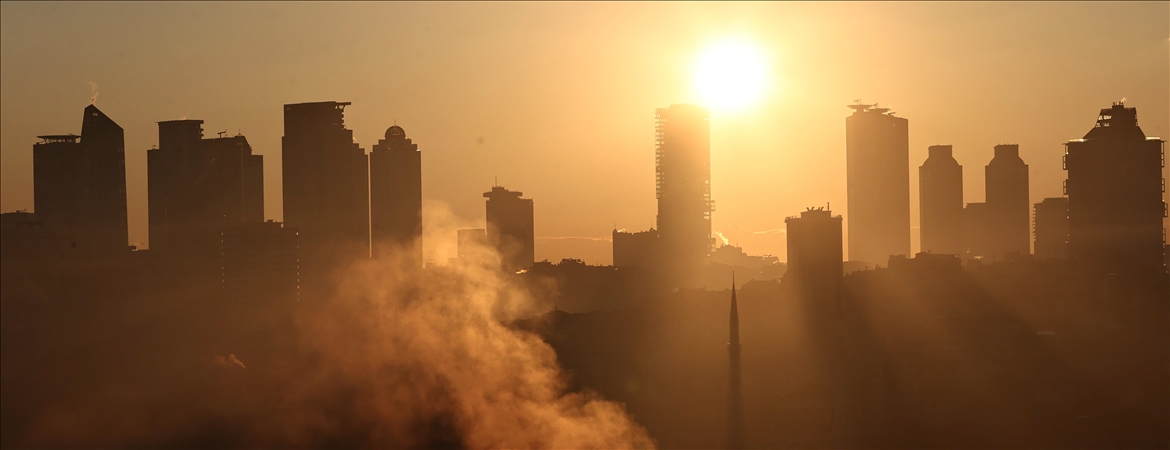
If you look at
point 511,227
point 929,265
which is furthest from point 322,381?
point 511,227

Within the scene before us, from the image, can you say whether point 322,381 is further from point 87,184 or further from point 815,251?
point 815,251

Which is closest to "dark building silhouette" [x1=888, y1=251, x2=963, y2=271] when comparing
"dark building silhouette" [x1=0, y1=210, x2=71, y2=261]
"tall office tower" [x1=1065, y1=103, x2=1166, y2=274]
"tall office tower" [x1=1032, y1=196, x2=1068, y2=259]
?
"tall office tower" [x1=1065, y1=103, x2=1166, y2=274]

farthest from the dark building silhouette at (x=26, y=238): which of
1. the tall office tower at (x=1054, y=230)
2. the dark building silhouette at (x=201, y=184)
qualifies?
the tall office tower at (x=1054, y=230)

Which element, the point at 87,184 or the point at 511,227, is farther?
the point at 511,227

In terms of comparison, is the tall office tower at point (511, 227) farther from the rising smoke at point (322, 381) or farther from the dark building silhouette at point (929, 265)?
the rising smoke at point (322, 381)

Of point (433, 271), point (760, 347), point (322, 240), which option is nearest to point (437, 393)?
point (433, 271)

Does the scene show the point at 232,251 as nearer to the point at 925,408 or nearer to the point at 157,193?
the point at 157,193
